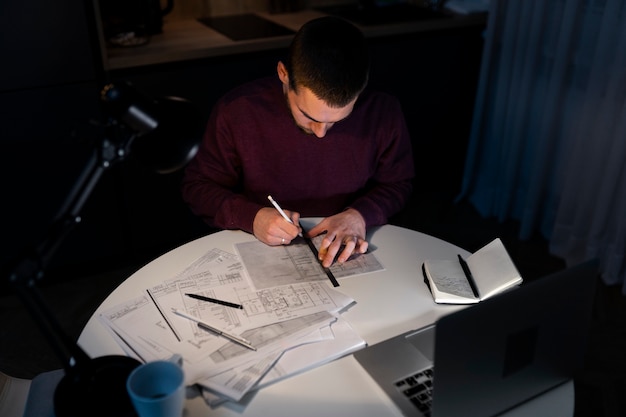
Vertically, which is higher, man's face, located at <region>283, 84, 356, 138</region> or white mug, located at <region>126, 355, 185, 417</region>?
man's face, located at <region>283, 84, 356, 138</region>

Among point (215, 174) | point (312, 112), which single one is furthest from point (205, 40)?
point (312, 112)

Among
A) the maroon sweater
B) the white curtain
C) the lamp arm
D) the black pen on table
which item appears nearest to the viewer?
the lamp arm

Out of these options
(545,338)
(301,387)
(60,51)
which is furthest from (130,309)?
(60,51)

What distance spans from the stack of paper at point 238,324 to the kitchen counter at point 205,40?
A: 1.15 m

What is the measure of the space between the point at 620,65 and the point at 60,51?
6.55 ft

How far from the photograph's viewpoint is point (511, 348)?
102cm

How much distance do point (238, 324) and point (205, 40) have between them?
1540 mm

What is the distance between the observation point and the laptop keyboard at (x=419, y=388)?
1.09 meters

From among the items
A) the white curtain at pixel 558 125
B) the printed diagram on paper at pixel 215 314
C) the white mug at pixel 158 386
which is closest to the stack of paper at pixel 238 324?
the printed diagram on paper at pixel 215 314

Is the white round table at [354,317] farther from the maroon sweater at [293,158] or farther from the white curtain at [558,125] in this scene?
the white curtain at [558,125]

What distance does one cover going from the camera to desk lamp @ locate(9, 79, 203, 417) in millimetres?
955

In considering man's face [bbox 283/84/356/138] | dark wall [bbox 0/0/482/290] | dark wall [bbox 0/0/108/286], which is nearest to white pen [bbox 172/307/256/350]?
man's face [bbox 283/84/356/138]

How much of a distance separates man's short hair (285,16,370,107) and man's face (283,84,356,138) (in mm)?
27

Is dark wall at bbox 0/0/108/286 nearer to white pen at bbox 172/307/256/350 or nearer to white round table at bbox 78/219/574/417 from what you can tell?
white round table at bbox 78/219/574/417
